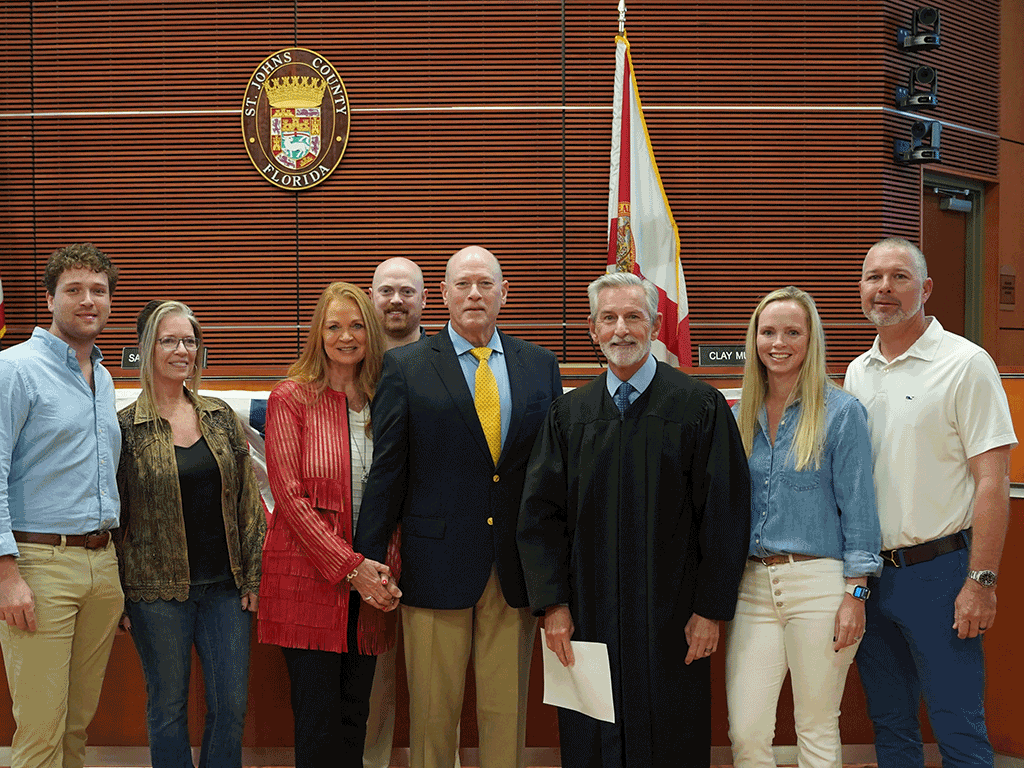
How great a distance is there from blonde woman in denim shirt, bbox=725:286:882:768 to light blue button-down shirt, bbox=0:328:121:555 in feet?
5.14

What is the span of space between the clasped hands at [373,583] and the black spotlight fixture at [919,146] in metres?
5.50

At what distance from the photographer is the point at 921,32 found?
603cm

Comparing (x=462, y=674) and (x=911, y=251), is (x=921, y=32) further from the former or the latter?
(x=462, y=674)

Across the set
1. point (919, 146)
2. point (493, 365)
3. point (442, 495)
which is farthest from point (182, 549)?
point (919, 146)

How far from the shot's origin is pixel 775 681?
1940 mm

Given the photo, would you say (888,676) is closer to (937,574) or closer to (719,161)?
(937,574)

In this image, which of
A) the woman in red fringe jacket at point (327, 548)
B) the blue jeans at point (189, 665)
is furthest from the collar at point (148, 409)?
the blue jeans at point (189, 665)

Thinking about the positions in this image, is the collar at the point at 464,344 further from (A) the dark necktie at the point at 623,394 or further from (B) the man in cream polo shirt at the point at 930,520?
(B) the man in cream polo shirt at the point at 930,520

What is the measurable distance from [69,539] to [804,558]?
173 cm

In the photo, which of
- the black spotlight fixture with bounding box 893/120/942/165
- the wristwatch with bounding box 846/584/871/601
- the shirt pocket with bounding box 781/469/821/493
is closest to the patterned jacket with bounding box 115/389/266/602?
the shirt pocket with bounding box 781/469/821/493

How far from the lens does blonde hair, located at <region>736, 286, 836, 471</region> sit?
196cm

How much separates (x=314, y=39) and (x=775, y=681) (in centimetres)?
543

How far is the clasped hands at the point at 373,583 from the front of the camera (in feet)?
6.64

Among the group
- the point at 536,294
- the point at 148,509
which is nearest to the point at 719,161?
the point at 536,294
